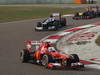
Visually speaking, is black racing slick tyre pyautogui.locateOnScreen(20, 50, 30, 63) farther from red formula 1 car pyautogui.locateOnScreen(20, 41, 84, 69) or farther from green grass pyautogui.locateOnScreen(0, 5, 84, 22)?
green grass pyautogui.locateOnScreen(0, 5, 84, 22)

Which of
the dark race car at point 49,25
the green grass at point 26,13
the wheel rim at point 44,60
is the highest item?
the green grass at point 26,13

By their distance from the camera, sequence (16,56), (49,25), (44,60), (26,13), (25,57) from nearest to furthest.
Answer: (44,60)
(25,57)
(16,56)
(49,25)
(26,13)

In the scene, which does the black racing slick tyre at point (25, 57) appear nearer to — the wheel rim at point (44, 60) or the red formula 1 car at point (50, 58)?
the red formula 1 car at point (50, 58)

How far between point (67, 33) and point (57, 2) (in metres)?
39.6

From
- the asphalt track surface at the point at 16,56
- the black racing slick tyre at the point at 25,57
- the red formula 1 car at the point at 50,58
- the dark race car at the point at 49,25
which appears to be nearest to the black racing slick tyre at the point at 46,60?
the red formula 1 car at the point at 50,58

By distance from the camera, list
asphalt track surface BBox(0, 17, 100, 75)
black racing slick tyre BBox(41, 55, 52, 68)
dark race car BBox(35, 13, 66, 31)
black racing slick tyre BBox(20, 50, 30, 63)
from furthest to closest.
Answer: dark race car BBox(35, 13, 66, 31) < black racing slick tyre BBox(20, 50, 30, 63) < black racing slick tyre BBox(41, 55, 52, 68) < asphalt track surface BBox(0, 17, 100, 75)

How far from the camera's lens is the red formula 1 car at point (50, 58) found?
10.1m

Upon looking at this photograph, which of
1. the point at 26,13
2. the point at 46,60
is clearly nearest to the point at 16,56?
the point at 46,60

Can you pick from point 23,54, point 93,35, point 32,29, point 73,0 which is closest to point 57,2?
point 73,0

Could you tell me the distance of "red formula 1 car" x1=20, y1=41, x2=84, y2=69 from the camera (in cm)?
1010

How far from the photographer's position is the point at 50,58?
10.3 metres

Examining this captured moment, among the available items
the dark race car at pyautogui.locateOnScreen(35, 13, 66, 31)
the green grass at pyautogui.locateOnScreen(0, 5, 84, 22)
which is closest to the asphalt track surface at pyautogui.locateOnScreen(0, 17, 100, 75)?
the dark race car at pyautogui.locateOnScreen(35, 13, 66, 31)

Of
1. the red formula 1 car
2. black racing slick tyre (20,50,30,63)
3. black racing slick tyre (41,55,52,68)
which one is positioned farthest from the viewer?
black racing slick tyre (20,50,30,63)

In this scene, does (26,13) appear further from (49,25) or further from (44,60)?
(44,60)
